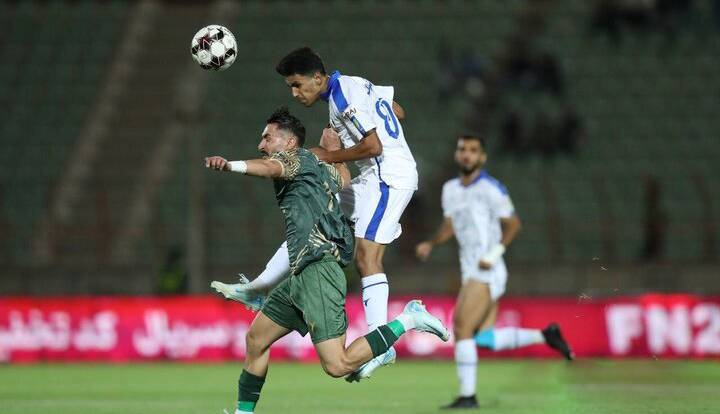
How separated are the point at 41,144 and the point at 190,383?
10.4m

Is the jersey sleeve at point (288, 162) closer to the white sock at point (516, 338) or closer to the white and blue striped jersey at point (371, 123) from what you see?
the white and blue striped jersey at point (371, 123)

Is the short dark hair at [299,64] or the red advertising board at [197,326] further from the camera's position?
the red advertising board at [197,326]

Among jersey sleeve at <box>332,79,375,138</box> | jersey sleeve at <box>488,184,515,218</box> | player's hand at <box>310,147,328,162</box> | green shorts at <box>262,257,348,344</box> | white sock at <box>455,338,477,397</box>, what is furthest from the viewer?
jersey sleeve at <box>488,184,515,218</box>

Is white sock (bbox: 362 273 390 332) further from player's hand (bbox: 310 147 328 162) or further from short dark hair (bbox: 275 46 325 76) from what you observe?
short dark hair (bbox: 275 46 325 76)

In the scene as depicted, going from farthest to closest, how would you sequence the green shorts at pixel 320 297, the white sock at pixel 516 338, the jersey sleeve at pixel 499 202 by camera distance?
the white sock at pixel 516 338, the jersey sleeve at pixel 499 202, the green shorts at pixel 320 297

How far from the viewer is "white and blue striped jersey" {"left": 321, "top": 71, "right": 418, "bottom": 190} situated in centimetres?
836

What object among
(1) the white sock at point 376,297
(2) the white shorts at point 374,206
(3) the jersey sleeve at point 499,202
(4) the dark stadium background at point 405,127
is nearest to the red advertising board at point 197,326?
(4) the dark stadium background at point 405,127

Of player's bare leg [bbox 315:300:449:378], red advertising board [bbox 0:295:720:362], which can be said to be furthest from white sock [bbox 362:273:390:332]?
red advertising board [bbox 0:295:720:362]

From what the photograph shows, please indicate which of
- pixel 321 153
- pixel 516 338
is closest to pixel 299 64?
pixel 321 153

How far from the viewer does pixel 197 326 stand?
16734 mm

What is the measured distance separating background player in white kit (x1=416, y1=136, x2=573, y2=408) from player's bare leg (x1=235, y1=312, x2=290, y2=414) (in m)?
3.03

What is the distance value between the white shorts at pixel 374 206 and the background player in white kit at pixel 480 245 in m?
2.03

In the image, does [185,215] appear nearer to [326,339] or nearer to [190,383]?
[190,383]

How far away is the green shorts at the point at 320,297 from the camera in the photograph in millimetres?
7340
